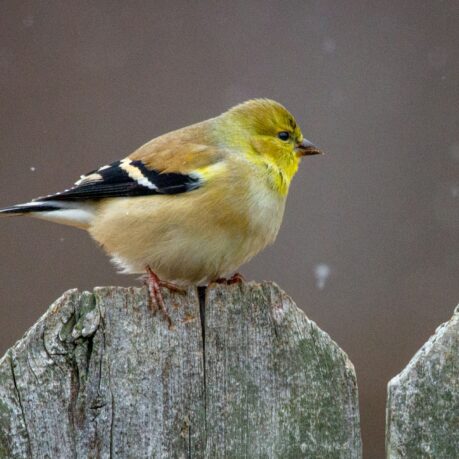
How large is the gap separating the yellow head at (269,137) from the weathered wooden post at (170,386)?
70.1 inches

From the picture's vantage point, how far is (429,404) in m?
2.60

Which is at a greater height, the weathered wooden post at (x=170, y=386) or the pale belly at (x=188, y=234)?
the pale belly at (x=188, y=234)

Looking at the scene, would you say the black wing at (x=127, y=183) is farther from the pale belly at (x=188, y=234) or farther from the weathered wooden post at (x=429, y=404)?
the weathered wooden post at (x=429, y=404)

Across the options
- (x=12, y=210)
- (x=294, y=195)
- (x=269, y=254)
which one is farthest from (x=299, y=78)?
(x=12, y=210)

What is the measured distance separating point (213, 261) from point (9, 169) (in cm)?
297

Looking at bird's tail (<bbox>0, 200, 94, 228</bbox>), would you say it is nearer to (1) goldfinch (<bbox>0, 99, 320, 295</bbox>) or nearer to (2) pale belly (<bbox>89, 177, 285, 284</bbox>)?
(1) goldfinch (<bbox>0, 99, 320, 295</bbox>)

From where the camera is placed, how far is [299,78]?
22.5ft

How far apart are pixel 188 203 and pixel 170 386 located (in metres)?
1.48

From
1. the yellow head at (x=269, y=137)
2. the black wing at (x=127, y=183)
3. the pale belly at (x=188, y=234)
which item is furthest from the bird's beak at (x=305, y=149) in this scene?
the black wing at (x=127, y=183)

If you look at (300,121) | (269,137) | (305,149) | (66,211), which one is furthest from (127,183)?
(300,121)

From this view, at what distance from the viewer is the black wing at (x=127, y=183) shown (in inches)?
164

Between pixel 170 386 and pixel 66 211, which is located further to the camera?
pixel 66 211

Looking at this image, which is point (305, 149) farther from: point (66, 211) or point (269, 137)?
point (66, 211)

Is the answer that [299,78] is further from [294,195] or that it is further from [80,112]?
[80,112]
